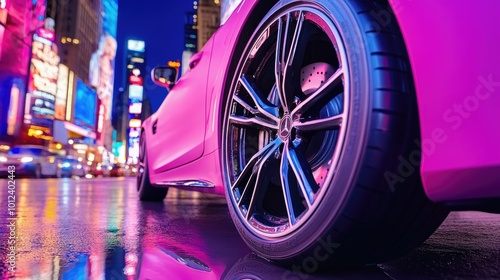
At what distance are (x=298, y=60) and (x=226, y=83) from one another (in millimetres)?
608

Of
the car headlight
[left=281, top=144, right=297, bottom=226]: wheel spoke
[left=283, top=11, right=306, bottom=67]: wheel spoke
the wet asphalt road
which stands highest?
the car headlight

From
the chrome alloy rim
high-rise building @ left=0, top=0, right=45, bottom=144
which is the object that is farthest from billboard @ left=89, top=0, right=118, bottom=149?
the chrome alloy rim

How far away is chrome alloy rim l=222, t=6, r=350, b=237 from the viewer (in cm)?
153

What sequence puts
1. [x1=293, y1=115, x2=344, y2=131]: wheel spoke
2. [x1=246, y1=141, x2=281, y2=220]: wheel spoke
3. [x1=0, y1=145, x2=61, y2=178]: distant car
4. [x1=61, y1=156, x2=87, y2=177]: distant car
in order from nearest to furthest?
[x1=293, y1=115, x2=344, y2=131]: wheel spoke
[x1=246, y1=141, x2=281, y2=220]: wheel spoke
[x1=0, y1=145, x2=61, y2=178]: distant car
[x1=61, y1=156, x2=87, y2=177]: distant car

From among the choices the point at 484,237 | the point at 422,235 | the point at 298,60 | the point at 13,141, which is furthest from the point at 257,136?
the point at 13,141

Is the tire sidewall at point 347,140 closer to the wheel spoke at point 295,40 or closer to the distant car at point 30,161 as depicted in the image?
the wheel spoke at point 295,40

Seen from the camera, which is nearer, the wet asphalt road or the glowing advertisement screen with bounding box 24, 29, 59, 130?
the wet asphalt road

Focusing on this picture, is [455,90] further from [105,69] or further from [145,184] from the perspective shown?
[105,69]

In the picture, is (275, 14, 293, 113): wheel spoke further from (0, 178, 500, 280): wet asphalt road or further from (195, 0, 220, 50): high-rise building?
(195, 0, 220, 50): high-rise building

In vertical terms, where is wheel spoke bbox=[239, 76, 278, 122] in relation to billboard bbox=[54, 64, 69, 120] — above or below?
below

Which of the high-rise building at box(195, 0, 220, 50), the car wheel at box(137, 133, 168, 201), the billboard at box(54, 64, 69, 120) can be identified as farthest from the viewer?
the high-rise building at box(195, 0, 220, 50)

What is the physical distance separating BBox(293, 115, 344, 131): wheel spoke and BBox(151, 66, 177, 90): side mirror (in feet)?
8.41

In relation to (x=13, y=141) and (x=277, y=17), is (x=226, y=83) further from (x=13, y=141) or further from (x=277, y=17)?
(x=13, y=141)

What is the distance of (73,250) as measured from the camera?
6.64 ft
